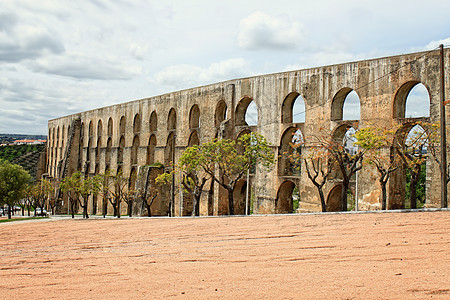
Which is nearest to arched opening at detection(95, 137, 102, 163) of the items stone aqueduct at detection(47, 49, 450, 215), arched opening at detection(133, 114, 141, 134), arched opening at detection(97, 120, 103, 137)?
arched opening at detection(97, 120, 103, 137)

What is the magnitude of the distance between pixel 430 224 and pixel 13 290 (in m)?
7.97

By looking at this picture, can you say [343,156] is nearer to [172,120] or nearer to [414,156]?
[414,156]

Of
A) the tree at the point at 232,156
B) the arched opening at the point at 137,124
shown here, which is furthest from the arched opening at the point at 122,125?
the tree at the point at 232,156

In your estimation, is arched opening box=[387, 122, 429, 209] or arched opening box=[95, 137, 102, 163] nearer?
arched opening box=[387, 122, 429, 209]

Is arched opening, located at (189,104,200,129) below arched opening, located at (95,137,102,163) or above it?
above

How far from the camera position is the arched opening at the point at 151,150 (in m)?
33.8

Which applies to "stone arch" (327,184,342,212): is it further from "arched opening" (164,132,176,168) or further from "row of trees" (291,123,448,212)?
"arched opening" (164,132,176,168)

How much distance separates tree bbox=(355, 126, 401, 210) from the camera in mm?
16891

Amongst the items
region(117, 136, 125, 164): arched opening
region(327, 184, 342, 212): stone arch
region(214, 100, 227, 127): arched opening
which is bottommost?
region(327, 184, 342, 212): stone arch

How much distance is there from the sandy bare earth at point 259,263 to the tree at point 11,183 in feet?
82.0

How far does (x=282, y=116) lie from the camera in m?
22.4

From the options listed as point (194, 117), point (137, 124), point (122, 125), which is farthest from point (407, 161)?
point (122, 125)

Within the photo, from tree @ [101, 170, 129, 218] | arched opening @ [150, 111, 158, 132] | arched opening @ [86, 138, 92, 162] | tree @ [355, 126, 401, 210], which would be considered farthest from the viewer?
arched opening @ [86, 138, 92, 162]

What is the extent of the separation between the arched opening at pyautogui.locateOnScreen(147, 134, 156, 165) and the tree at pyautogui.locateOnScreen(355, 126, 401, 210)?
1870 centimetres
